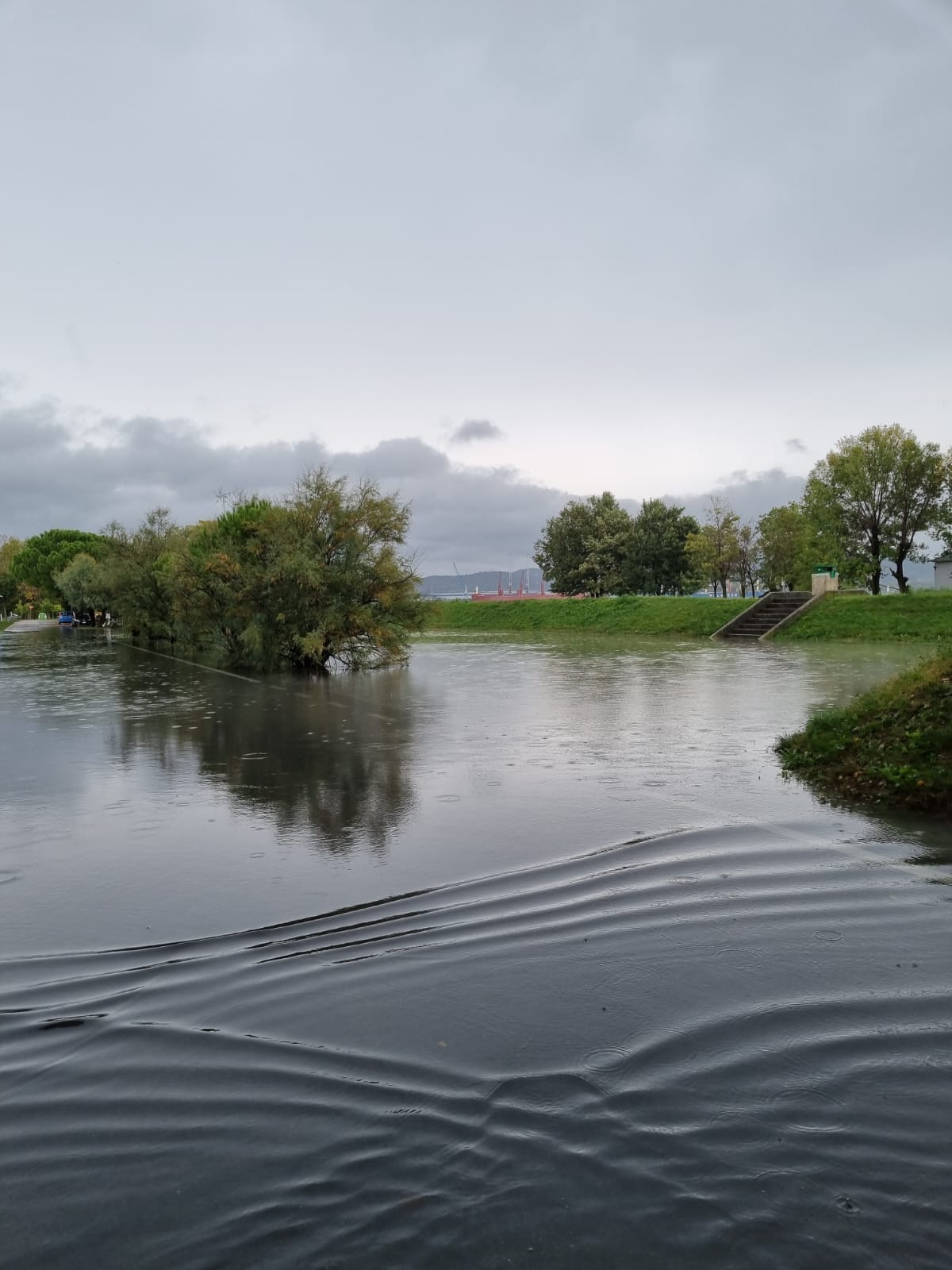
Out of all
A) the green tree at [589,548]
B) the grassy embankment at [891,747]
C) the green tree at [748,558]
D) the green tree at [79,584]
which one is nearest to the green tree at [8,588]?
the green tree at [79,584]

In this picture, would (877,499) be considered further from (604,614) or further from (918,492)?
(604,614)

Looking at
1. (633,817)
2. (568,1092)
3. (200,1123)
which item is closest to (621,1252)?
(568,1092)

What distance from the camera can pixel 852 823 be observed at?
743 centimetres

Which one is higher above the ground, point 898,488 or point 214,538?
point 898,488

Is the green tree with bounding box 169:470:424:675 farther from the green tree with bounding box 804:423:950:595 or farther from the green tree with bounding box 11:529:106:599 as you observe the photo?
the green tree with bounding box 11:529:106:599

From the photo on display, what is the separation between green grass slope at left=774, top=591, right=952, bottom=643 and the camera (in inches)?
1469

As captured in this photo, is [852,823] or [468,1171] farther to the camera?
[852,823]

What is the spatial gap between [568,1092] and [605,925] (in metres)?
1.85

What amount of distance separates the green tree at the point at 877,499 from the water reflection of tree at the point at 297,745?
42153 millimetres

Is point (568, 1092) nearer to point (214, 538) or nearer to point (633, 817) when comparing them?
point (633, 817)

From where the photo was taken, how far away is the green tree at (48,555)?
100 m

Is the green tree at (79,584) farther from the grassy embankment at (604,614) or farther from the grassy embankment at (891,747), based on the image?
the grassy embankment at (891,747)

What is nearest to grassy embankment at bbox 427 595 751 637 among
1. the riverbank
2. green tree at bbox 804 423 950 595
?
the riverbank

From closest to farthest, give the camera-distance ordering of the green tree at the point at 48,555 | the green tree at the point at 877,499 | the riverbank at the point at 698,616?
the riverbank at the point at 698,616, the green tree at the point at 877,499, the green tree at the point at 48,555
